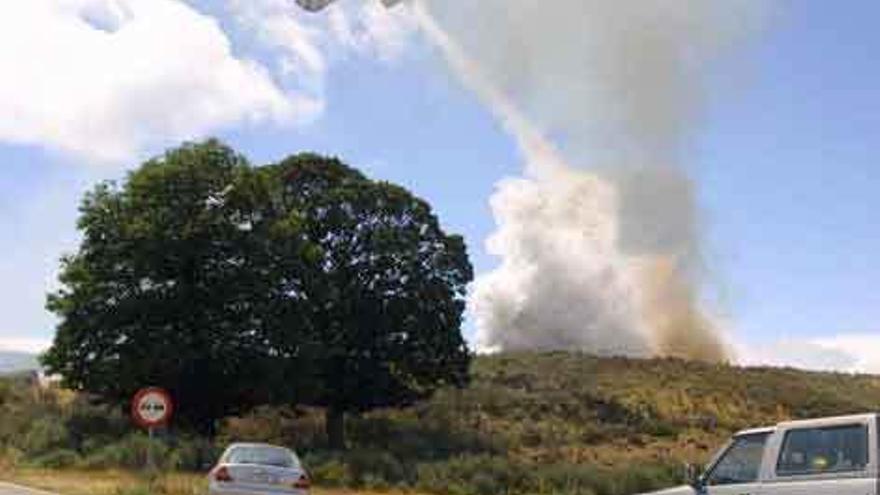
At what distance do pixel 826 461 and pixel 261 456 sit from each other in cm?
1405

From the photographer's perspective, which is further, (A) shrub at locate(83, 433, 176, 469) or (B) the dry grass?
(A) shrub at locate(83, 433, 176, 469)

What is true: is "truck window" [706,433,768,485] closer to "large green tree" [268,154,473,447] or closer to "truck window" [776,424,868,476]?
"truck window" [776,424,868,476]

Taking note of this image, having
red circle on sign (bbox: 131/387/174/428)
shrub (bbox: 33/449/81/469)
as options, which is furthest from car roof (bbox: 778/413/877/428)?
shrub (bbox: 33/449/81/469)

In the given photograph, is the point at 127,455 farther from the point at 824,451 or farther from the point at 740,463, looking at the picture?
the point at 824,451

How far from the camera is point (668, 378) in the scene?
87.7 meters

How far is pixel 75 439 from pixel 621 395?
1351 inches

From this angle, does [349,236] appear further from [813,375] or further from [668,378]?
[813,375]

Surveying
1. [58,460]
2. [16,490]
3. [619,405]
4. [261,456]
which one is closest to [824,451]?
[261,456]

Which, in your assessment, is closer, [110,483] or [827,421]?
[827,421]

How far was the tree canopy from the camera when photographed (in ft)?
168

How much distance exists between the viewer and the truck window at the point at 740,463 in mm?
15711

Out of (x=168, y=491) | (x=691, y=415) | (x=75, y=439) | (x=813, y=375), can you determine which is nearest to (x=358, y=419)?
(x=75, y=439)

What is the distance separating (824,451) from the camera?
49.0ft

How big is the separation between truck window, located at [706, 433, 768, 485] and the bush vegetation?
17717mm
